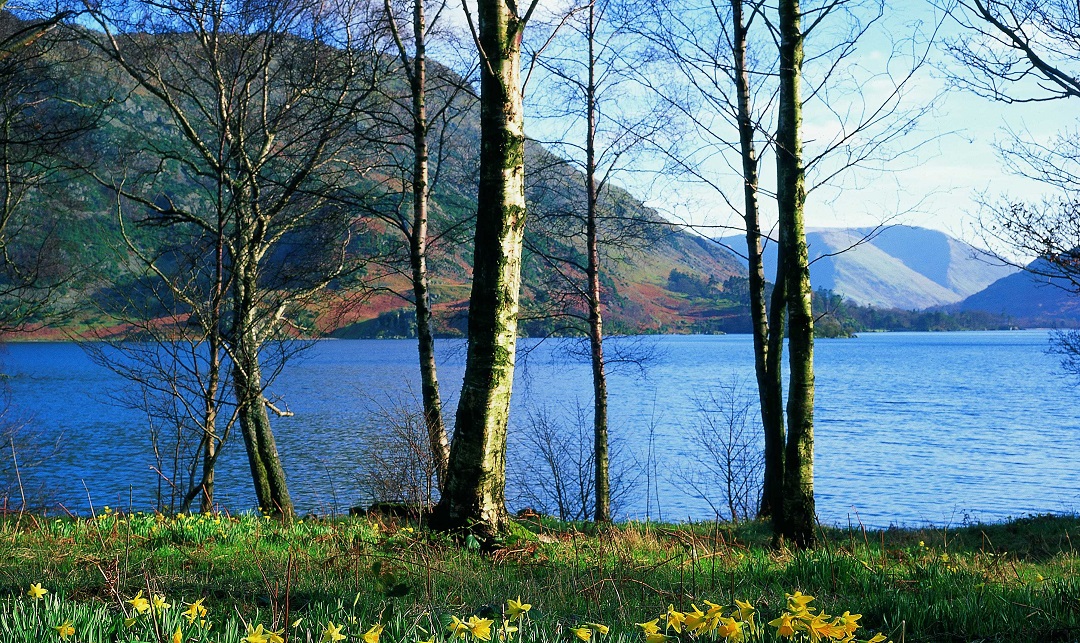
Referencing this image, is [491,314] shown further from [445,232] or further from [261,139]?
[261,139]

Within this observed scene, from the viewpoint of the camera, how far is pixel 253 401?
412 inches

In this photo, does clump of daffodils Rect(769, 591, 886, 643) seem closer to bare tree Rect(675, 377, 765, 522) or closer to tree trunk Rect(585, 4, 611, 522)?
tree trunk Rect(585, 4, 611, 522)

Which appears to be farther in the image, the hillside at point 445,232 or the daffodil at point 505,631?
the hillside at point 445,232

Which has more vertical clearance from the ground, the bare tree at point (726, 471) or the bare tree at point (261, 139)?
the bare tree at point (261, 139)

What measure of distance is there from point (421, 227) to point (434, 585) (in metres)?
7.59

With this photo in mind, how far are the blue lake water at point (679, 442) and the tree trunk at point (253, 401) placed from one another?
1.04 metres

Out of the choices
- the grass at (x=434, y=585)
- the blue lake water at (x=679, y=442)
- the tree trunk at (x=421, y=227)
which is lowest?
the blue lake water at (x=679, y=442)

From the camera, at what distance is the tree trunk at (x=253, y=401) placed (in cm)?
997

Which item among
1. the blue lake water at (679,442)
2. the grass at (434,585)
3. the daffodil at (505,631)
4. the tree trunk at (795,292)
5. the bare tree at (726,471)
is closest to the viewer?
the daffodil at (505,631)

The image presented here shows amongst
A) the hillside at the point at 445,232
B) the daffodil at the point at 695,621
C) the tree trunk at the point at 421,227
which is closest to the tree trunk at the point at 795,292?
the hillside at the point at 445,232

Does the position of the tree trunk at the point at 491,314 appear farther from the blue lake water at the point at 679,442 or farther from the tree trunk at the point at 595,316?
the tree trunk at the point at 595,316

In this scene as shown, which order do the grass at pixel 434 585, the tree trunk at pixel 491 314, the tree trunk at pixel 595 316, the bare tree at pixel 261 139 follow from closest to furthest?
the grass at pixel 434 585 → the tree trunk at pixel 491 314 → the bare tree at pixel 261 139 → the tree trunk at pixel 595 316

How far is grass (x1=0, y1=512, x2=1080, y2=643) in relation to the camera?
2896 mm

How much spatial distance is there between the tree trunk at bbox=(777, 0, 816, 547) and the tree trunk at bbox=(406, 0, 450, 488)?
4.90 m
